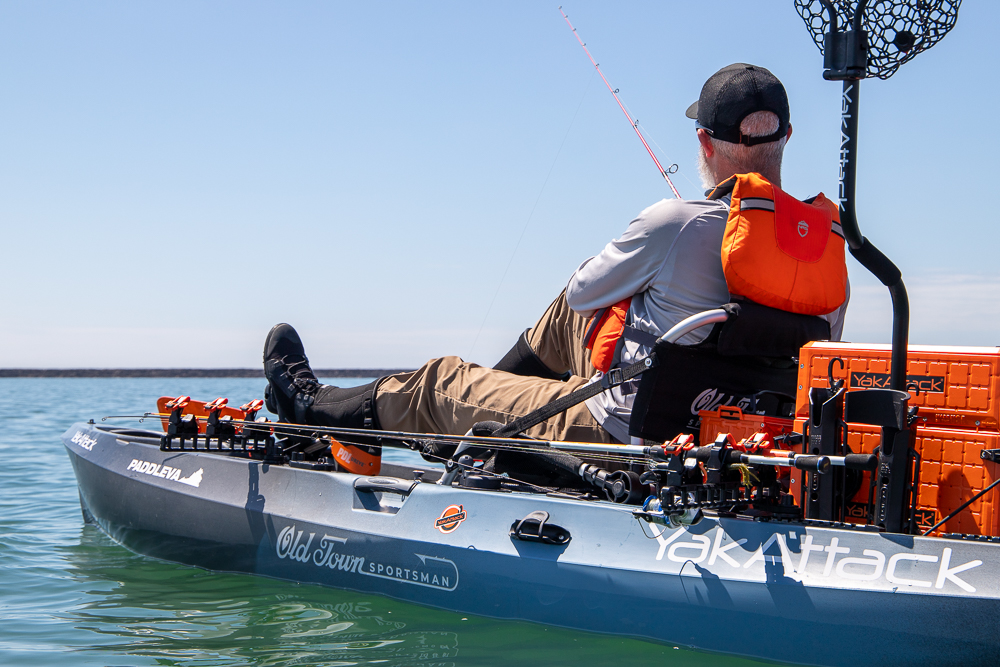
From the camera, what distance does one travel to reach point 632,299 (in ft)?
11.0

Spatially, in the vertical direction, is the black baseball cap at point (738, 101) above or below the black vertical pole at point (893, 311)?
above

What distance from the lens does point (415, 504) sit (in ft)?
11.4

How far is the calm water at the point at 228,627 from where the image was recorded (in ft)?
9.61

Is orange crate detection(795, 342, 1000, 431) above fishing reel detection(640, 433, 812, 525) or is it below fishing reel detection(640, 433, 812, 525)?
above

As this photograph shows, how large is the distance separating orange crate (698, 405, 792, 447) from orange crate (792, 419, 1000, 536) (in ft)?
1.33

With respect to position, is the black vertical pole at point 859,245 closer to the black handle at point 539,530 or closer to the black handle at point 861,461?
the black handle at point 861,461

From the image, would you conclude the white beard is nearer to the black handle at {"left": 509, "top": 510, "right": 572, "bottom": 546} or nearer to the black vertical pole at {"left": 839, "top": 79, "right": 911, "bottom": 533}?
the black vertical pole at {"left": 839, "top": 79, "right": 911, "bottom": 533}

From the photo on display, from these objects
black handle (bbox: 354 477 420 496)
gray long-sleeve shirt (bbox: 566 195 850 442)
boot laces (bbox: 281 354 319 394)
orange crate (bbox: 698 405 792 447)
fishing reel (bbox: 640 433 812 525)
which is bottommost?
black handle (bbox: 354 477 420 496)

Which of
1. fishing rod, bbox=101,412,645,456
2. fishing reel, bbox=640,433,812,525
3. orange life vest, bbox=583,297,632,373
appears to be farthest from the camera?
orange life vest, bbox=583,297,632,373

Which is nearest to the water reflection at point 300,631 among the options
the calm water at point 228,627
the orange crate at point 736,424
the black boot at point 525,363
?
the calm water at point 228,627

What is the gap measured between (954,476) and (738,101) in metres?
1.53

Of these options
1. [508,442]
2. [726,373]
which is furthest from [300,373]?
[726,373]

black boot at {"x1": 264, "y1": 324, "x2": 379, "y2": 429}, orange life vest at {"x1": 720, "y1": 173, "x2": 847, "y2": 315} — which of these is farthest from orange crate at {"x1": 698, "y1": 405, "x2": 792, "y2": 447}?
black boot at {"x1": 264, "y1": 324, "x2": 379, "y2": 429}

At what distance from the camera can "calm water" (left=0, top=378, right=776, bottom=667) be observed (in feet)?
9.61
